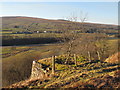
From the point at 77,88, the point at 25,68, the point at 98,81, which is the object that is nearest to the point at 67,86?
the point at 77,88

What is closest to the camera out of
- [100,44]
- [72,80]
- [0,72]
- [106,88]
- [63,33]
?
[106,88]

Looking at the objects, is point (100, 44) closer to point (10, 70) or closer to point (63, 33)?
point (63, 33)

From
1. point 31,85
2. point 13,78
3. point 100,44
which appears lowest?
point 13,78

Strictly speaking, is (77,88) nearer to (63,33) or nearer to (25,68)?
(63,33)

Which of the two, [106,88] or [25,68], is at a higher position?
[106,88]

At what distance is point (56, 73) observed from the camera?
45.5 feet

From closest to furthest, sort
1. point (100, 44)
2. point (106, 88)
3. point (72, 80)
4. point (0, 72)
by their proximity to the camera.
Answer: point (106, 88) < point (72, 80) < point (0, 72) < point (100, 44)

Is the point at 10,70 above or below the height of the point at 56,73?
below

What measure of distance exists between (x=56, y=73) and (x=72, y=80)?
10.7ft

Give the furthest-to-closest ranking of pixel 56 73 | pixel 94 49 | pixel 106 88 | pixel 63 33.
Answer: pixel 94 49, pixel 63 33, pixel 56 73, pixel 106 88

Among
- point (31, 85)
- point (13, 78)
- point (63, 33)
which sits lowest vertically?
point (13, 78)

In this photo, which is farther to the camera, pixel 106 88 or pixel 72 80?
pixel 72 80

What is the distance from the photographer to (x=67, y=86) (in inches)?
390

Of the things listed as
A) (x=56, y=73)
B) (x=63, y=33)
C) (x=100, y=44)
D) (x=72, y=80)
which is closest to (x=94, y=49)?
(x=100, y=44)
